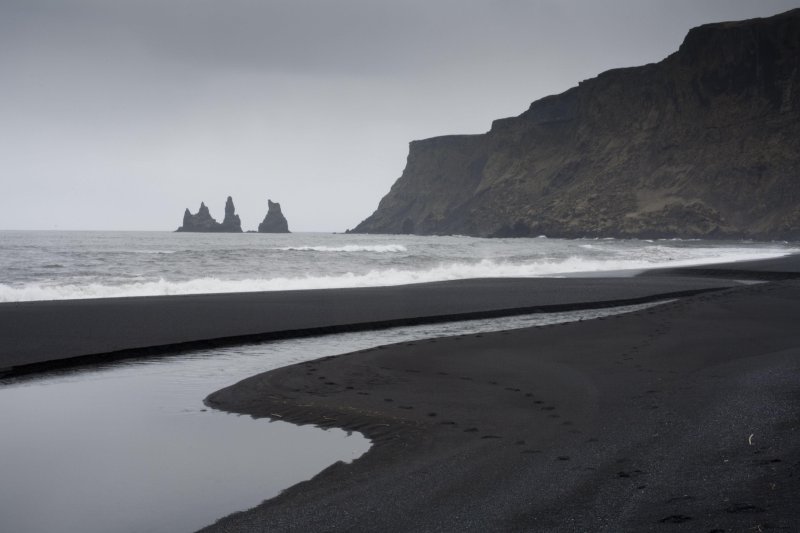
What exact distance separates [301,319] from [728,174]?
132671mm

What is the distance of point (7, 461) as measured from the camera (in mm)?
5062

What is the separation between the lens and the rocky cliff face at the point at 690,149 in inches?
4793

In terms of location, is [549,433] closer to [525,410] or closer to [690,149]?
[525,410]

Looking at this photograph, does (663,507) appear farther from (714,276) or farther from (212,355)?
(714,276)

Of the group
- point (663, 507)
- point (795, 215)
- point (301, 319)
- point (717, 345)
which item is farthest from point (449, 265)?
point (795, 215)

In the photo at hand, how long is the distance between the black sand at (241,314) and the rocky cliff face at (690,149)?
353ft

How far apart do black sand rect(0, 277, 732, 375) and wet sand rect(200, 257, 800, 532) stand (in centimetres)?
315

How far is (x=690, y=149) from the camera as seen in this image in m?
133

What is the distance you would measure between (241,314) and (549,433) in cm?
1040

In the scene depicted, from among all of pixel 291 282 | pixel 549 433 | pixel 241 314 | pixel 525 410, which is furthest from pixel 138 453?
pixel 291 282

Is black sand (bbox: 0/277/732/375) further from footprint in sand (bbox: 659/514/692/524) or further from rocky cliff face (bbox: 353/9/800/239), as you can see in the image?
rocky cliff face (bbox: 353/9/800/239)

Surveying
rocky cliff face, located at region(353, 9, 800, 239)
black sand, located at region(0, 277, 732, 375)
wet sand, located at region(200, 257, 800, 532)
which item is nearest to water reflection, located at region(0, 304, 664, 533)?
wet sand, located at region(200, 257, 800, 532)

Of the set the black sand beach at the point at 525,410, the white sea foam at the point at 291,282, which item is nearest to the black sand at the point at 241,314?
the black sand beach at the point at 525,410

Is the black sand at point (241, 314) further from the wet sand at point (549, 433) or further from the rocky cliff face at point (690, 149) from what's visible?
the rocky cliff face at point (690, 149)
